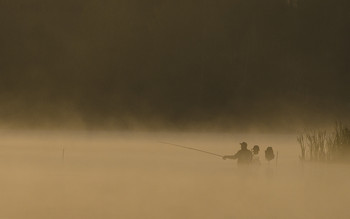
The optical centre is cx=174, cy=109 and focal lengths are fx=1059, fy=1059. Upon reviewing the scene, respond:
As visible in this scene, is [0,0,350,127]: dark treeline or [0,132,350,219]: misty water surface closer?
[0,132,350,219]: misty water surface

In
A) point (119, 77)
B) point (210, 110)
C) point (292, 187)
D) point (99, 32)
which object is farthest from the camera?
point (99, 32)

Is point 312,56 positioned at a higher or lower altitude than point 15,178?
higher

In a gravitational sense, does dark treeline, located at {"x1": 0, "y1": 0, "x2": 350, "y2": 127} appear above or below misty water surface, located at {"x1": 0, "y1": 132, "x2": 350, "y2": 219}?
above

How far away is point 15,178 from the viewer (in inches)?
520

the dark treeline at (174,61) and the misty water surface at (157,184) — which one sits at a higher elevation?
the dark treeline at (174,61)

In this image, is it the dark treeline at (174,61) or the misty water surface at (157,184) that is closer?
the misty water surface at (157,184)

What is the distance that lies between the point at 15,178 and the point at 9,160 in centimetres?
336

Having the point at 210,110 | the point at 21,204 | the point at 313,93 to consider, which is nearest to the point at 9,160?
the point at 21,204

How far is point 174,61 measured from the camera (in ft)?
105

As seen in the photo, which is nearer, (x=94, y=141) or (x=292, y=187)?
(x=292, y=187)

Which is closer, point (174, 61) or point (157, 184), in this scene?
point (157, 184)

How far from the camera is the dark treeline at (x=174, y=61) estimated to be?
2866cm

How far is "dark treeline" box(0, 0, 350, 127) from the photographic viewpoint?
28656 millimetres

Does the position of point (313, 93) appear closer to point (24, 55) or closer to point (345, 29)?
point (345, 29)
